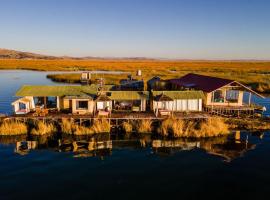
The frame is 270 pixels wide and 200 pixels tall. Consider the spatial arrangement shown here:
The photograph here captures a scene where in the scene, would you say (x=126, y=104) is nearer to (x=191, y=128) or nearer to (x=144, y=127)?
(x=144, y=127)

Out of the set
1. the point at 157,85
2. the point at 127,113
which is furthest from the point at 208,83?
the point at 127,113

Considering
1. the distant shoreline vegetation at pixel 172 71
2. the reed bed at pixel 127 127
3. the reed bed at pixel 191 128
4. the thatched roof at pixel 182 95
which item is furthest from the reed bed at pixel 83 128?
A: the distant shoreline vegetation at pixel 172 71

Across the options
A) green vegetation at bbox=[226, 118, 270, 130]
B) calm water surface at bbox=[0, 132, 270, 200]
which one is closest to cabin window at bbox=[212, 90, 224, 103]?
green vegetation at bbox=[226, 118, 270, 130]

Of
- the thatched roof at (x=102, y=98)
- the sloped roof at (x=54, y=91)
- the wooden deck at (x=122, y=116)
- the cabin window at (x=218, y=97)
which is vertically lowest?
the wooden deck at (x=122, y=116)

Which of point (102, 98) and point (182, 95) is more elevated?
point (182, 95)

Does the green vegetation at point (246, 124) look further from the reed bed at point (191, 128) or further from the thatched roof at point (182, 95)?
the thatched roof at point (182, 95)

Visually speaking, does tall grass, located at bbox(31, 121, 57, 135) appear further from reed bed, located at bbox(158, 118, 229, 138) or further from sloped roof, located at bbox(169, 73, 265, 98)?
sloped roof, located at bbox(169, 73, 265, 98)

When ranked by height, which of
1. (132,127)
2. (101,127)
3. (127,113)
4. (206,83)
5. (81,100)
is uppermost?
(206,83)

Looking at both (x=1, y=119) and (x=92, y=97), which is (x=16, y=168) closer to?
(x=1, y=119)
